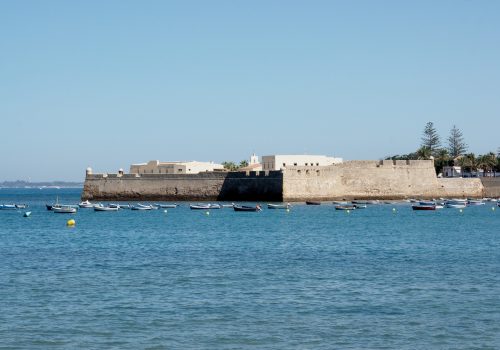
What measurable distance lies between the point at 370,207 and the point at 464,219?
13477mm

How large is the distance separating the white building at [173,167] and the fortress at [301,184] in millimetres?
3518

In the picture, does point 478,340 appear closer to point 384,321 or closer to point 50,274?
point 384,321

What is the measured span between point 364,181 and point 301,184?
5273 mm

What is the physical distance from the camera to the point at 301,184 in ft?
209

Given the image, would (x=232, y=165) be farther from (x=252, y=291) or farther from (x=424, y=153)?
(x=252, y=291)

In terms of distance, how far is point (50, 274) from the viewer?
2125cm

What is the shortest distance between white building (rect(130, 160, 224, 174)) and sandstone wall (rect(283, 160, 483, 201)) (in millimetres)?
12419

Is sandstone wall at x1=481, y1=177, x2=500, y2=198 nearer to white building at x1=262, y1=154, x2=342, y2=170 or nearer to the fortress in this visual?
the fortress

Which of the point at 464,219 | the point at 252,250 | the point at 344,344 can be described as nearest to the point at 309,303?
the point at 344,344

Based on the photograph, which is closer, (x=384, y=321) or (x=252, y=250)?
(x=384, y=321)

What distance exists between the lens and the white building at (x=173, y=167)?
72.9 m

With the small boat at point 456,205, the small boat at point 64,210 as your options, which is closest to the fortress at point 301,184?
the small boat at point 456,205

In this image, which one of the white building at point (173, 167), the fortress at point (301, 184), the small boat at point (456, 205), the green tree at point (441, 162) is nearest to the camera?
the small boat at point (456, 205)

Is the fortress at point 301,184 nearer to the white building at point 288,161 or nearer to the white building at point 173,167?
the white building at point 173,167
